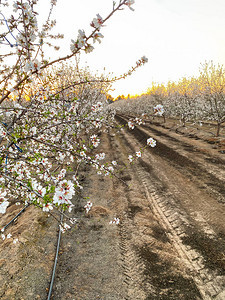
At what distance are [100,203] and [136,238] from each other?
2.63 meters

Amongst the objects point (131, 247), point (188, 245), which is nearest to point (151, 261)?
point (131, 247)

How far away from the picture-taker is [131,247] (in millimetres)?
5395

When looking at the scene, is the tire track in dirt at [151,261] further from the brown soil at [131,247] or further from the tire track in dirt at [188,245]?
the tire track in dirt at [188,245]

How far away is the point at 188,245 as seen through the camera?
5297mm

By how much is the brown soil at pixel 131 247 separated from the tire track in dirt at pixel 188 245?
0.02m

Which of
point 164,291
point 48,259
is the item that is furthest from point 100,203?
point 164,291

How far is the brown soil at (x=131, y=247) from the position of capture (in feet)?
13.5

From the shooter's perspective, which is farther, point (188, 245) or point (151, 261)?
point (188, 245)

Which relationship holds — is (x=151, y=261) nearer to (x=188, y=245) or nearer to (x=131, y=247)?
(x=131, y=247)

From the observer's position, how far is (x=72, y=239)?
19.3 feet

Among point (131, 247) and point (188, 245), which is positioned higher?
point (131, 247)

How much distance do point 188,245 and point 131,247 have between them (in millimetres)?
1604

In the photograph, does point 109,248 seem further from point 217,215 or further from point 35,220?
point 217,215

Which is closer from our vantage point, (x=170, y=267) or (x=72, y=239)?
(x=170, y=267)
